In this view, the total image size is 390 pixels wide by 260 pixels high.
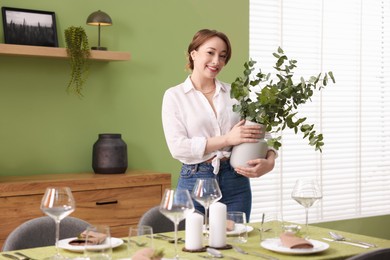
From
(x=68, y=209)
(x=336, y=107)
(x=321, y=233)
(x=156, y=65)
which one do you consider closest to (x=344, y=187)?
(x=336, y=107)

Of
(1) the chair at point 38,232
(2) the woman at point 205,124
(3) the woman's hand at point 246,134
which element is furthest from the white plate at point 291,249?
(1) the chair at point 38,232

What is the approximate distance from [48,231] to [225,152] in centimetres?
90

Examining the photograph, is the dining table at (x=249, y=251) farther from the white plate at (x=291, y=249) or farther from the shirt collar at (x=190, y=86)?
the shirt collar at (x=190, y=86)

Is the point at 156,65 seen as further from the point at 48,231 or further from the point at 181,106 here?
the point at 48,231

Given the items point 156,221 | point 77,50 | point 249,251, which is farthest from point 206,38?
point 249,251

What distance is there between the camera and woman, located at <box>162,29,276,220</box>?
10.5 feet

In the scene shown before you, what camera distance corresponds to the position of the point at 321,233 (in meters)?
2.80

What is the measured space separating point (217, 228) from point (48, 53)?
6.37 ft

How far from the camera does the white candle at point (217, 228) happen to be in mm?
2494

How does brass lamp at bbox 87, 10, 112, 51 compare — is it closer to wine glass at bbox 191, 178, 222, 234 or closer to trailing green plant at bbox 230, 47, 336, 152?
trailing green plant at bbox 230, 47, 336, 152

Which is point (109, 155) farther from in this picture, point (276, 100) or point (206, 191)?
point (206, 191)

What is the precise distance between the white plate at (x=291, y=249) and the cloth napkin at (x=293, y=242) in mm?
12

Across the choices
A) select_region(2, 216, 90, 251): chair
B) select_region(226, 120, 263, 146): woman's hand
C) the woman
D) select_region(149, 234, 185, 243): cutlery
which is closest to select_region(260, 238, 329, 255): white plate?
select_region(149, 234, 185, 243): cutlery

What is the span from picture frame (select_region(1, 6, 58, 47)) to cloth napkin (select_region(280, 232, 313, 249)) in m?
2.21
